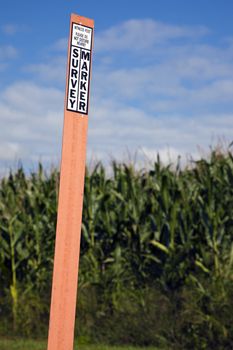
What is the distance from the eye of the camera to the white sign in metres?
5.09

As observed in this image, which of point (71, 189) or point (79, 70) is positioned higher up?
point (79, 70)

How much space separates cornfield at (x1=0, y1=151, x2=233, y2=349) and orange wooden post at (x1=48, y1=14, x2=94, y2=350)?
4.46 metres

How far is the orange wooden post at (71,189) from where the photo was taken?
489 cm

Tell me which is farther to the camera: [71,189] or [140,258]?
[140,258]

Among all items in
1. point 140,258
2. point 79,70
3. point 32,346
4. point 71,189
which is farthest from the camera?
point 140,258

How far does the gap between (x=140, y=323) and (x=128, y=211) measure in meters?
1.67

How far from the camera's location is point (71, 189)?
4.99 m

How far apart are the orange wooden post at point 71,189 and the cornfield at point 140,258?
446 cm

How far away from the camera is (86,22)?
17.2 ft

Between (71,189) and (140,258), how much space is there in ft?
17.4

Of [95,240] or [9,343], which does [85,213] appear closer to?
[95,240]

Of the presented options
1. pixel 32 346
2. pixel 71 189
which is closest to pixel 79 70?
pixel 71 189

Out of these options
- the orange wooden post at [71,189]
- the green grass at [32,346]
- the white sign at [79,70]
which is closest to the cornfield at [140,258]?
the green grass at [32,346]

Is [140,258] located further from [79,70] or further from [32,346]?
[79,70]
